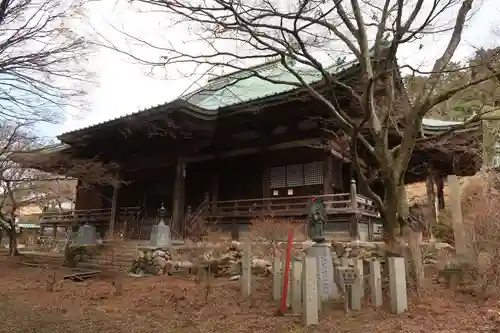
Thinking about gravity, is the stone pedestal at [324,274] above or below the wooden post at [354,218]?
below

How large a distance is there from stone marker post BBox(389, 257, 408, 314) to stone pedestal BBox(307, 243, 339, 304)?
0.98 metres

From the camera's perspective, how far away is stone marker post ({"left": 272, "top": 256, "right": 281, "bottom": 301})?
6219mm

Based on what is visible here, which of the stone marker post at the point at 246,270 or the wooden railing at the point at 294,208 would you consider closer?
the stone marker post at the point at 246,270

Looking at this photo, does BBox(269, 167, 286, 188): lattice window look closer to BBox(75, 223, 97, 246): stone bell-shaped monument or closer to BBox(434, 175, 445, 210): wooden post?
BBox(75, 223, 97, 246): stone bell-shaped monument

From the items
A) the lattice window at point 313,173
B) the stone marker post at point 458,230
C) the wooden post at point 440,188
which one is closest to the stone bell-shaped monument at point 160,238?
the lattice window at point 313,173

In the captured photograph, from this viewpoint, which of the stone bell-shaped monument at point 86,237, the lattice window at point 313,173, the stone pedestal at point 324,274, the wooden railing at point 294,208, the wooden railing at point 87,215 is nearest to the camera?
the stone pedestal at point 324,274

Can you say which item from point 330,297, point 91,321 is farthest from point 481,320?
point 91,321

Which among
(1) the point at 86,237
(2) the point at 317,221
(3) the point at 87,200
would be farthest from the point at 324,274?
(3) the point at 87,200

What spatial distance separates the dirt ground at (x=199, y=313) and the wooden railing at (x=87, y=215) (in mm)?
9636

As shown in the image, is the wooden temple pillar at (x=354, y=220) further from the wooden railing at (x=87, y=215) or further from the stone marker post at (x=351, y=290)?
the wooden railing at (x=87, y=215)

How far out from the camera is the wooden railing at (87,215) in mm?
17469

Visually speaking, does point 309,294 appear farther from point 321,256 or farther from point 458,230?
point 458,230

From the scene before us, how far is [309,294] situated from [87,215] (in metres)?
16.1

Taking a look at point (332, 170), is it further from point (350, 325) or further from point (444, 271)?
point (350, 325)
